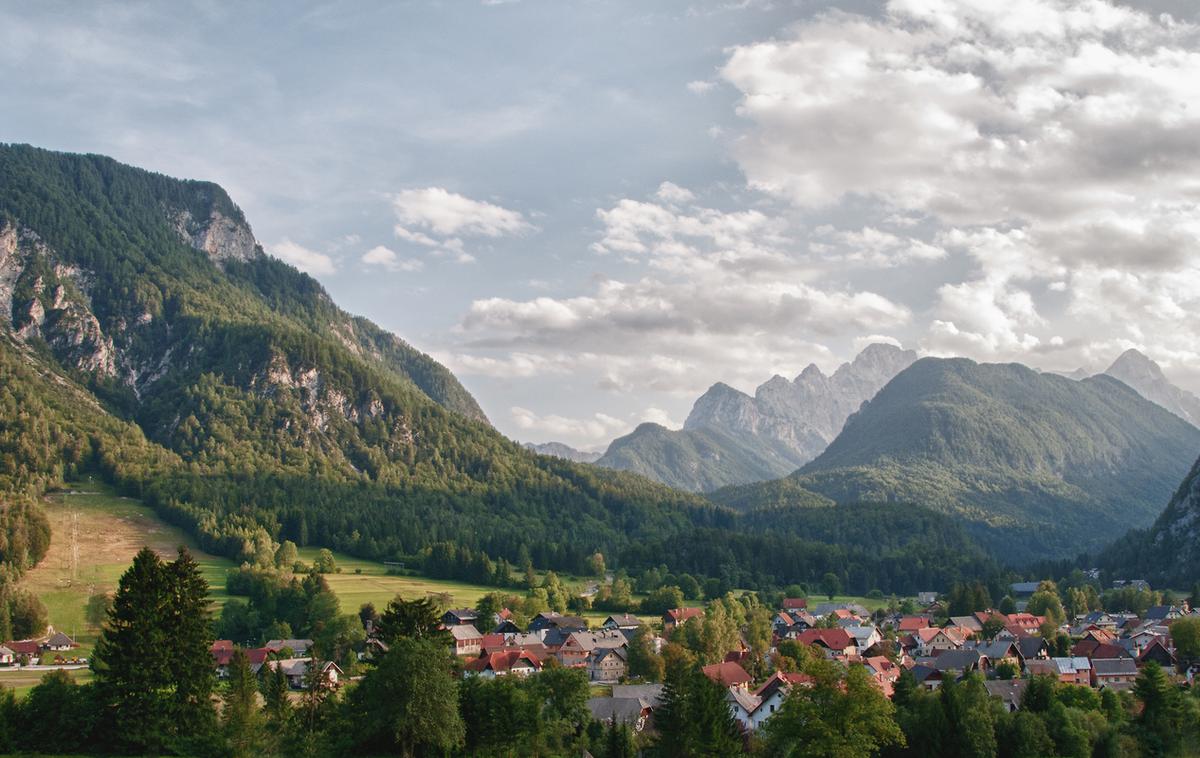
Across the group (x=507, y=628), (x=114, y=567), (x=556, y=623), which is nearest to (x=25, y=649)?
(x=114, y=567)

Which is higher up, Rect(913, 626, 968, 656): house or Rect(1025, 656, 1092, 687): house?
Rect(1025, 656, 1092, 687): house

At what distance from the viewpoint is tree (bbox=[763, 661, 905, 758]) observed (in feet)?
182

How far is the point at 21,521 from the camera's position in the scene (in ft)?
479

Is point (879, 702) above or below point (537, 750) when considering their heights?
above

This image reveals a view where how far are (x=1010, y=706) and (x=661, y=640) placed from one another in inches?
1603

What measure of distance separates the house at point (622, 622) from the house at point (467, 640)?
19.4 m

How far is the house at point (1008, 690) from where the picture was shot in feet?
260

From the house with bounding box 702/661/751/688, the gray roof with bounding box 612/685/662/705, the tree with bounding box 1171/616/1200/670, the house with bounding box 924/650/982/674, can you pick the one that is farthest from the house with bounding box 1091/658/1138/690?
the gray roof with bounding box 612/685/662/705

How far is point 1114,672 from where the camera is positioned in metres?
95.9

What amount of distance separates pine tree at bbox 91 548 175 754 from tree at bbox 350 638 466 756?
419 inches

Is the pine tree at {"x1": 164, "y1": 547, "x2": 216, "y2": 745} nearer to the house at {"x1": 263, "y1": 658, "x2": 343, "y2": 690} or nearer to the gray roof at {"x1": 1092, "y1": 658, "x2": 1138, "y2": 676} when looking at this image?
the house at {"x1": 263, "y1": 658, "x2": 343, "y2": 690}

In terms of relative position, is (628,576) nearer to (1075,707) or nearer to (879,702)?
(1075,707)

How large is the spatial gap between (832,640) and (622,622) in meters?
34.5

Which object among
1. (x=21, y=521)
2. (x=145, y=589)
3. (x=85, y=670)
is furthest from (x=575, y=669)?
(x=21, y=521)
